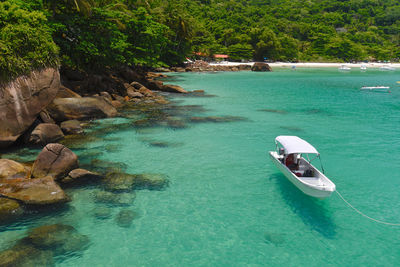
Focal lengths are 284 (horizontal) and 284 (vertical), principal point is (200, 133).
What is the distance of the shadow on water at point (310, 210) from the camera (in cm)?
1093

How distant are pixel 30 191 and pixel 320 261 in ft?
36.8

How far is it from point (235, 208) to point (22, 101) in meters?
14.0

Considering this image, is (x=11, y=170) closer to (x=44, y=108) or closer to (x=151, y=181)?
(x=151, y=181)

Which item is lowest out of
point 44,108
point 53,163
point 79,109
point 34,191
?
point 34,191

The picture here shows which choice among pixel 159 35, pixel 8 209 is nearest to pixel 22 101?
pixel 8 209

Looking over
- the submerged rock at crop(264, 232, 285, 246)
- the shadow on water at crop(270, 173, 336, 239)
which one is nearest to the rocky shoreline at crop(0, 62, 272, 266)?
the submerged rock at crop(264, 232, 285, 246)

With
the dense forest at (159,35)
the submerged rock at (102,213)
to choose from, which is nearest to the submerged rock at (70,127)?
the dense forest at (159,35)

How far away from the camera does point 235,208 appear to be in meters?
12.2

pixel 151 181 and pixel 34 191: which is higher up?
pixel 34 191

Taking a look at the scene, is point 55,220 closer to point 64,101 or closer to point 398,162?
point 64,101

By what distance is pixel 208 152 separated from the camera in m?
18.7

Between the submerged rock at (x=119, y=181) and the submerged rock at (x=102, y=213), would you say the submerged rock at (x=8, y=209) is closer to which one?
the submerged rock at (x=102, y=213)

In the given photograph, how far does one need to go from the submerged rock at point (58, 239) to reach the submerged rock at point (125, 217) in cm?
136

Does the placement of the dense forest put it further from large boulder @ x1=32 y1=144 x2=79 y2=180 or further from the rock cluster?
large boulder @ x1=32 y1=144 x2=79 y2=180
